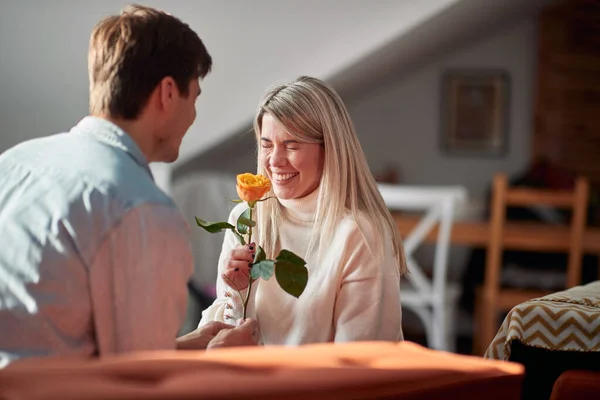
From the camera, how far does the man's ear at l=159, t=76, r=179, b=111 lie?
51.3 inches

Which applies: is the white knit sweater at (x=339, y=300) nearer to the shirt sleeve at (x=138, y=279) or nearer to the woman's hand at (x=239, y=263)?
the woman's hand at (x=239, y=263)

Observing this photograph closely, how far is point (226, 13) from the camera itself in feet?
13.4

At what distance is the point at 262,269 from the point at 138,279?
0.41m

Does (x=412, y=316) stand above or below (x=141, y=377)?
below

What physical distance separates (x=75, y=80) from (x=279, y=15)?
0.96 meters

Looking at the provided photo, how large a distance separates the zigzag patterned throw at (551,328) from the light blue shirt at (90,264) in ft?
2.22

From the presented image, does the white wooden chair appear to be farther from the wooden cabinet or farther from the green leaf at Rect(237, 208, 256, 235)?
the green leaf at Rect(237, 208, 256, 235)

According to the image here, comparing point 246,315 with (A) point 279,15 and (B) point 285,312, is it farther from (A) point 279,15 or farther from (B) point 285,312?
(A) point 279,15

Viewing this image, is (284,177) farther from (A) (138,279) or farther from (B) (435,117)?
(B) (435,117)

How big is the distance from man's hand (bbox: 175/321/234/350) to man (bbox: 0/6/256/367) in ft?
0.75

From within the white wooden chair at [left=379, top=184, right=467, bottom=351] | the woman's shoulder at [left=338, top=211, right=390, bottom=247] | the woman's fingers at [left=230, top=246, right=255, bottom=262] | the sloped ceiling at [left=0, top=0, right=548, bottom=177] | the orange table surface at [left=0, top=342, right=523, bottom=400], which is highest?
the sloped ceiling at [left=0, top=0, right=548, bottom=177]

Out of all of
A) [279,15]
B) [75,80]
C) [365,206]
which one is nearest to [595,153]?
[279,15]

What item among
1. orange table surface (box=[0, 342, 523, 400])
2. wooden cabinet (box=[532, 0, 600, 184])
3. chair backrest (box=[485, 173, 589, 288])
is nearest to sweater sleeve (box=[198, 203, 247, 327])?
orange table surface (box=[0, 342, 523, 400])

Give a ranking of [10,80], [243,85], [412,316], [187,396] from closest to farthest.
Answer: [187,396], [10,80], [243,85], [412,316]
